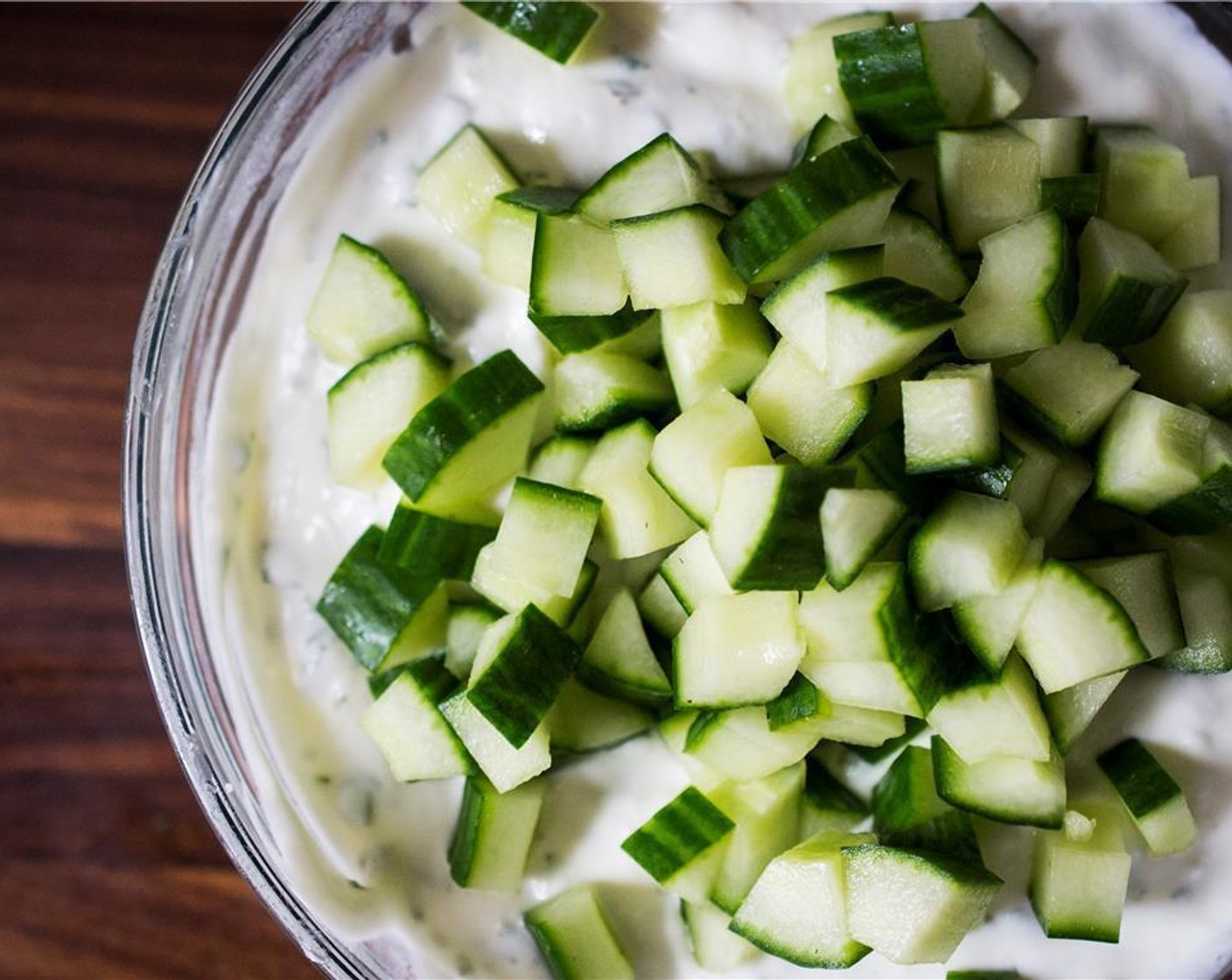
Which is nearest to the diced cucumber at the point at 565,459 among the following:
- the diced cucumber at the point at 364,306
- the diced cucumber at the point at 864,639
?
the diced cucumber at the point at 364,306

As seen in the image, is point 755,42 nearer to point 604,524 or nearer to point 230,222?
point 604,524

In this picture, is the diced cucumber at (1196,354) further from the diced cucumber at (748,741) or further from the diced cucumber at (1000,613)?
the diced cucumber at (748,741)

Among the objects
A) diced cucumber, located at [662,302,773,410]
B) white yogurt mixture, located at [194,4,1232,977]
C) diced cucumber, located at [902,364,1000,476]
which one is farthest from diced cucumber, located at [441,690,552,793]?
diced cucumber, located at [902,364,1000,476]

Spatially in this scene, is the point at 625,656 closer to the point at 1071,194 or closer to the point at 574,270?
the point at 574,270

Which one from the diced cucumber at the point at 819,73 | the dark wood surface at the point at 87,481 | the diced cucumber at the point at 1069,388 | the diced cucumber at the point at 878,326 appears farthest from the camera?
the dark wood surface at the point at 87,481

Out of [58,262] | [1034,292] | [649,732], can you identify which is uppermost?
[1034,292]

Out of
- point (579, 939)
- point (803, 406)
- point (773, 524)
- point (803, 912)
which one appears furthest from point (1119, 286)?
point (579, 939)

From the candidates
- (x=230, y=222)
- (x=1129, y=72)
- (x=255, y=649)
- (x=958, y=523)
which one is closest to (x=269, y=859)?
(x=255, y=649)

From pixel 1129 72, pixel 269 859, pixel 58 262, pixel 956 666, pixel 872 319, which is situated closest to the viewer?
pixel 872 319
